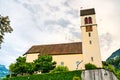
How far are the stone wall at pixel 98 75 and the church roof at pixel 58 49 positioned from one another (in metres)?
16.9

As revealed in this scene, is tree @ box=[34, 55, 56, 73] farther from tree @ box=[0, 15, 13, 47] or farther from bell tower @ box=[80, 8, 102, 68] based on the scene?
tree @ box=[0, 15, 13, 47]

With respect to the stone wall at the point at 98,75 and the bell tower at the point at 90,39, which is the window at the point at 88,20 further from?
the stone wall at the point at 98,75

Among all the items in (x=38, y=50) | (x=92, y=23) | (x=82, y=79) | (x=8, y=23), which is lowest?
(x=82, y=79)

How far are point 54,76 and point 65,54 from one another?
16013 mm

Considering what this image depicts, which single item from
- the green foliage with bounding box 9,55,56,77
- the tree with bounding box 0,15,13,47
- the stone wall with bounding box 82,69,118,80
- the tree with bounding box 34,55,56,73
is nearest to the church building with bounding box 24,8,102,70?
the green foliage with bounding box 9,55,56,77

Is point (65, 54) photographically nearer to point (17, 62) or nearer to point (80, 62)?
point (80, 62)

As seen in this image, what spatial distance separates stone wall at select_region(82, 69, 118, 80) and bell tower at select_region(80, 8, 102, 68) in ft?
40.1

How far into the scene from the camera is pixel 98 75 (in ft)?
141

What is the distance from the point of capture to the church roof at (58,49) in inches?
2454

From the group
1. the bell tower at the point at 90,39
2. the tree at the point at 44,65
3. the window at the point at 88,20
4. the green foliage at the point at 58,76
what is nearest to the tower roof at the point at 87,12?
the bell tower at the point at 90,39

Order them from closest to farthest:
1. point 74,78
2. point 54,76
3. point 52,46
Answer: point 74,78 < point 54,76 < point 52,46

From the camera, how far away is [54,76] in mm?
46688

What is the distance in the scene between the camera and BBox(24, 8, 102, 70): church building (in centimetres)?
5822

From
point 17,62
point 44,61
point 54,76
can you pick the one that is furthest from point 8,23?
point 17,62
